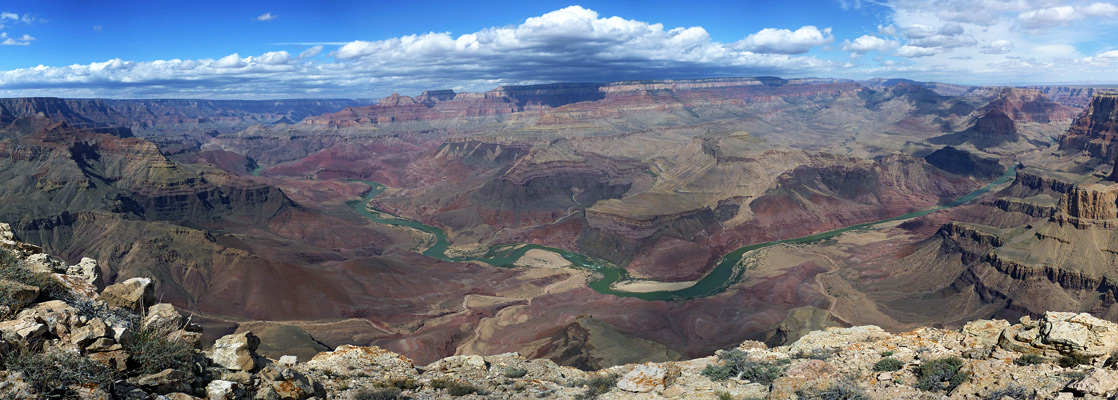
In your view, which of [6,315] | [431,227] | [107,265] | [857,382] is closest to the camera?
[6,315]

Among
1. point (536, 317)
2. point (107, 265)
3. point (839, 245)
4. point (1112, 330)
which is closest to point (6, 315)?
point (1112, 330)

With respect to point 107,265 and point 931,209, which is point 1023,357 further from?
point 931,209

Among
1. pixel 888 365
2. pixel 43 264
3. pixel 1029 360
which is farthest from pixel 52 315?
pixel 1029 360

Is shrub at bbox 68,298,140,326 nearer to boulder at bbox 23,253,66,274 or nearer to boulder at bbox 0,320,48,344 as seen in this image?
boulder at bbox 0,320,48,344

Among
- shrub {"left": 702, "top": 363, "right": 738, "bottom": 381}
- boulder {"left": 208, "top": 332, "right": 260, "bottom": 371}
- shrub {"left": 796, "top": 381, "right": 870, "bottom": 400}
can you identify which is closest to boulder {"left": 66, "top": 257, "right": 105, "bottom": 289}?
boulder {"left": 208, "top": 332, "right": 260, "bottom": 371}

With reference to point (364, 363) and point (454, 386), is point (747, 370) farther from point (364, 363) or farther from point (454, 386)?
point (364, 363)

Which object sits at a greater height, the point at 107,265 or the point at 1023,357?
the point at 1023,357

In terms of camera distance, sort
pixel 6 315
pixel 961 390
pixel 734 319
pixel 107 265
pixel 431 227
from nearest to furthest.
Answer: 1. pixel 6 315
2. pixel 961 390
3. pixel 734 319
4. pixel 107 265
5. pixel 431 227
